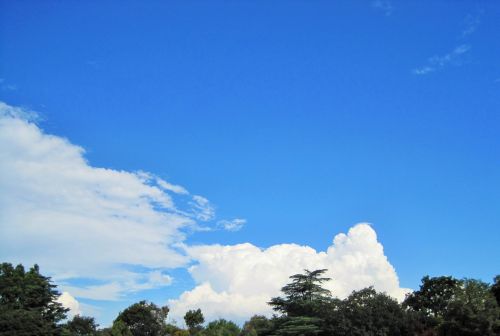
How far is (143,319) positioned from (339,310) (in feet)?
202

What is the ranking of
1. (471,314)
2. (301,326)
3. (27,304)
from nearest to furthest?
(471,314) < (301,326) < (27,304)

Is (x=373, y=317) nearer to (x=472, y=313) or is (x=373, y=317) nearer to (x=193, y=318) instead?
(x=472, y=313)

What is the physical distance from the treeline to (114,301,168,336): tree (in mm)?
14415

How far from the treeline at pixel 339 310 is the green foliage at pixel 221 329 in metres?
0.40

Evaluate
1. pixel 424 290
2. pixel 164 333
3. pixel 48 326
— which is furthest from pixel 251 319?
pixel 48 326

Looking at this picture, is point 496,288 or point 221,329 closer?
point 496,288

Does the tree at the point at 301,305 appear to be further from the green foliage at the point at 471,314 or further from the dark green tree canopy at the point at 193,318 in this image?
the dark green tree canopy at the point at 193,318

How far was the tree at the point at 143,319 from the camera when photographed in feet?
308

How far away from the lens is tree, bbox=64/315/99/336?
83.7 metres

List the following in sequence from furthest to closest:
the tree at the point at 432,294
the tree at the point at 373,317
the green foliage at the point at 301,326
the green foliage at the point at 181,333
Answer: the green foliage at the point at 181,333 < the tree at the point at 432,294 < the green foliage at the point at 301,326 < the tree at the point at 373,317

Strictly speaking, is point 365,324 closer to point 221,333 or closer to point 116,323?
point 221,333

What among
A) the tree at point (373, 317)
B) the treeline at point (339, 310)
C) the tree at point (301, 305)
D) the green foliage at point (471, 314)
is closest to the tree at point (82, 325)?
the treeline at point (339, 310)

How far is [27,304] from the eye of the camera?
62.0 meters

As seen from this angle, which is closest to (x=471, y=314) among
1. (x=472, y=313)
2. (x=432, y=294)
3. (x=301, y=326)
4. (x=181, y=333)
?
(x=472, y=313)
